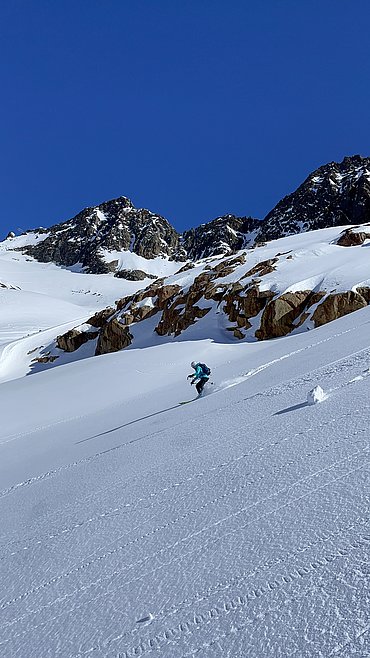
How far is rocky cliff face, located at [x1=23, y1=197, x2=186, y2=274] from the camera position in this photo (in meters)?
153

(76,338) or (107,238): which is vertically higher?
(107,238)

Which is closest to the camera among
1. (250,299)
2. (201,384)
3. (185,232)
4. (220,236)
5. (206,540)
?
(206,540)

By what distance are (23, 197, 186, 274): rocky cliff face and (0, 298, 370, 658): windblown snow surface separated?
457ft

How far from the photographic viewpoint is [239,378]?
12.5 meters

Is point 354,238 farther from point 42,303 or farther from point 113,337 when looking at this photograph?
point 42,303

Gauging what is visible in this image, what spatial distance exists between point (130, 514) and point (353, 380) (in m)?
4.28

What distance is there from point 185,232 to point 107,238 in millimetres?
34330

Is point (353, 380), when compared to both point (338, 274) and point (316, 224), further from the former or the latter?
point (316, 224)

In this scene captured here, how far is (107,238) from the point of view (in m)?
157

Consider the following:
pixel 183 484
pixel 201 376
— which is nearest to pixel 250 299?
pixel 201 376

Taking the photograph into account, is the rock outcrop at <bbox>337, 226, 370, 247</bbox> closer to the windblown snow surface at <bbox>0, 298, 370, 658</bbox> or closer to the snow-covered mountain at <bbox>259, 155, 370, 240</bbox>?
the windblown snow surface at <bbox>0, 298, 370, 658</bbox>

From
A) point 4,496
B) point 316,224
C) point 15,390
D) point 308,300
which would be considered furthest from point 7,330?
point 316,224

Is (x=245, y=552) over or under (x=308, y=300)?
under

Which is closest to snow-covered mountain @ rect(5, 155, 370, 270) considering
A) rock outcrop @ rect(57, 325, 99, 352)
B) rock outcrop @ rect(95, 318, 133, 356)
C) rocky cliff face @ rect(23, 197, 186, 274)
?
rocky cliff face @ rect(23, 197, 186, 274)
